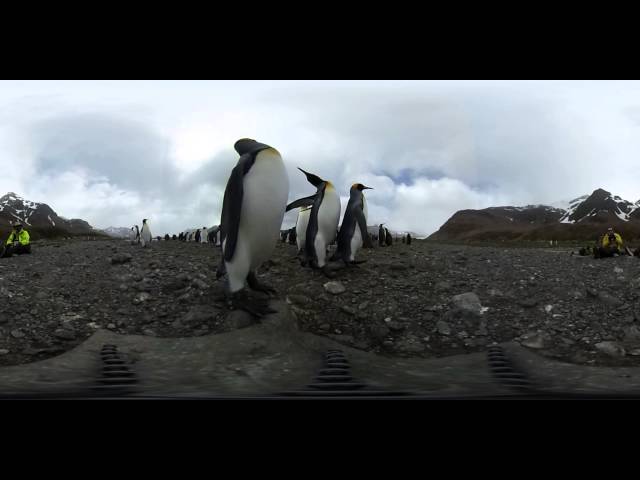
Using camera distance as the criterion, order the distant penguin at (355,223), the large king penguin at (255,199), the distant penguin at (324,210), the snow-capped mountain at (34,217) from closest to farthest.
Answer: the snow-capped mountain at (34,217) < the large king penguin at (255,199) < the distant penguin at (355,223) < the distant penguin at (324,210)

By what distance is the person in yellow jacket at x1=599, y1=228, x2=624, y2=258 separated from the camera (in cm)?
137

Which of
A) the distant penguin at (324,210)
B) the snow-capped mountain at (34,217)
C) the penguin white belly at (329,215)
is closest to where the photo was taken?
the snow-capped mountain at (34,217)

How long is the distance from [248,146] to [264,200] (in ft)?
1.04

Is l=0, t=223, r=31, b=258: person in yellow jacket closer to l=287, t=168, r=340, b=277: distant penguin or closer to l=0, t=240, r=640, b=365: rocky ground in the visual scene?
l=0, t=240, r=640, b=365: rocky ground

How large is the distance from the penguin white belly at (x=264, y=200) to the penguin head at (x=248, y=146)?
0.12 ft

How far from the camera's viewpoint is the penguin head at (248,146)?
2398 mm

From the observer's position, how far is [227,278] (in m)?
1.64

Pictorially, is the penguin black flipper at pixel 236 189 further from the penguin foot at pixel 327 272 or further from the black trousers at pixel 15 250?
the black trousers at pixel 15 250

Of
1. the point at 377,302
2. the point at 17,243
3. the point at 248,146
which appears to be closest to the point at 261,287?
the point at 377,302

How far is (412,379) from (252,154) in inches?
65.4

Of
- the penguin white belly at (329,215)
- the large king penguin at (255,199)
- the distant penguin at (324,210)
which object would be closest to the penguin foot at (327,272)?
the large king penguin at (255,199)

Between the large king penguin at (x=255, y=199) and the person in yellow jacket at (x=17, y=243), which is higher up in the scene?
the large king penguin at (x=255, y=199)

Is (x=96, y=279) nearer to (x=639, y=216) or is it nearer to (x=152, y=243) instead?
(x=152, y=243)
